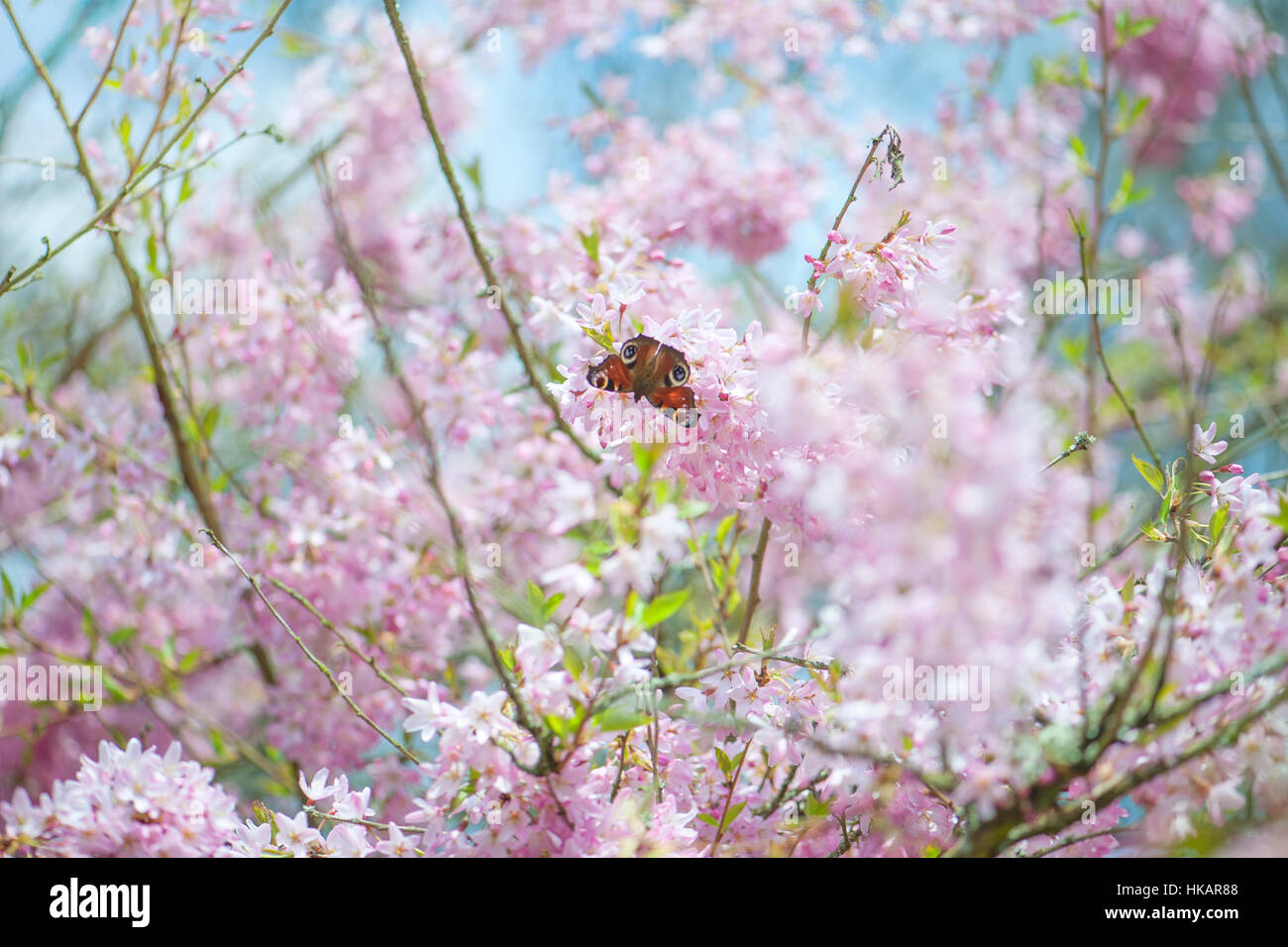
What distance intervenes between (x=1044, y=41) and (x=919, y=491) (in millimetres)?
4929

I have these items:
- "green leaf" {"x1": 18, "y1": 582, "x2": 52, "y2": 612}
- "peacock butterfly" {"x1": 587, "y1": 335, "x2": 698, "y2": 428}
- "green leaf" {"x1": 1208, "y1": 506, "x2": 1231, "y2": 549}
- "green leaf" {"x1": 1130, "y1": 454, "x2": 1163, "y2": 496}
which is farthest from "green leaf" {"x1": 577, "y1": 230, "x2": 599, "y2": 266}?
"green leaf" {"x1": 18, "y1": 582, "x2": 52, "y2": 612}

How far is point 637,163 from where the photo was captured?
3.06 m

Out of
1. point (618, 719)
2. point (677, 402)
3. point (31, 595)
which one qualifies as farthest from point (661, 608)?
point (31, 595)

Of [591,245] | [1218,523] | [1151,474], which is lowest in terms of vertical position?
[1218,523]

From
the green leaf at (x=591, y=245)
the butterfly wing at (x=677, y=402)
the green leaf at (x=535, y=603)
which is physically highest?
the green leaf at (x=591, y=245)

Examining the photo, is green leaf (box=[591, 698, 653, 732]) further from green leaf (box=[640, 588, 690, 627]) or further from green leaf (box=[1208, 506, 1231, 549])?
green leaf (box=[1208, 506, 1231, 549])

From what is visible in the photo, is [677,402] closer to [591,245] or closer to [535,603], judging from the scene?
[535,603]

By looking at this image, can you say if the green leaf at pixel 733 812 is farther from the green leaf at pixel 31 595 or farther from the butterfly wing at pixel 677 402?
the green leaf at pixel 31 595

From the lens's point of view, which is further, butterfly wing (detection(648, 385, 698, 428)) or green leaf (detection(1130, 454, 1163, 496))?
green leaf (detection(1130, 454, 1163, 496))

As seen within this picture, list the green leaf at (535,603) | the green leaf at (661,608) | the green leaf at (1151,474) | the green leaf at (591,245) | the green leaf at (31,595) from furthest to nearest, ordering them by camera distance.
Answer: the green leaf at (31,595) < the green leaf at (591,245) < the green leaf at (1151,474) < the green leaf at (535,603) < the green leaf at (661,608)

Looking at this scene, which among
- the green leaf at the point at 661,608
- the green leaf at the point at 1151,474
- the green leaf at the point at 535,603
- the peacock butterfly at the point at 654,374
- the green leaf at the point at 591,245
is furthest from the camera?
the green leaf at the point at 591,245

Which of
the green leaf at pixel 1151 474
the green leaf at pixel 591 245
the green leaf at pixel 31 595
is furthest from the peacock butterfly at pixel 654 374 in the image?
A: the green leaf at pixel 31 595
